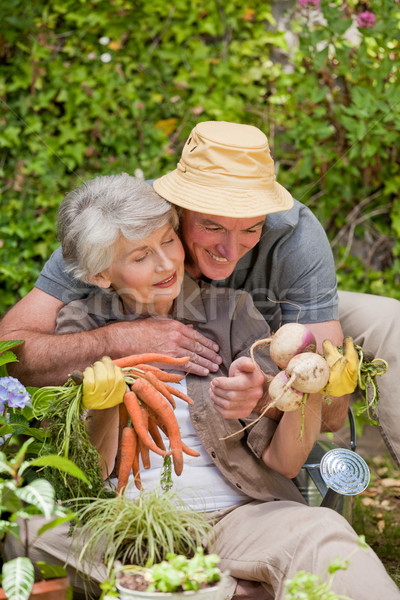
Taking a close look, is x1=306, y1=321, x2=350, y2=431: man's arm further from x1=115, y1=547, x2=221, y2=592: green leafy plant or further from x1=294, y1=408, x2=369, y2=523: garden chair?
x1=115, y1=547, x2=221, y2=592: green leafy plant

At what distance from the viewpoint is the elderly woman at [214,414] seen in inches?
76.2

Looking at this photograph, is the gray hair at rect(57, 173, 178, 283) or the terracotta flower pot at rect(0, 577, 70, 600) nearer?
the terracotta flower pot at rect(0, 577, 70, 600)

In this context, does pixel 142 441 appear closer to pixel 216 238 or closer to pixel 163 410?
pixel 163 410

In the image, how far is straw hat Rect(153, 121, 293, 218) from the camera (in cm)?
236

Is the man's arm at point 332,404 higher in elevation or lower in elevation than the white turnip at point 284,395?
lower

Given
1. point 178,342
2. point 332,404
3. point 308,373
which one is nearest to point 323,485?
point 332,404

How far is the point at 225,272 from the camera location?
2.58 m

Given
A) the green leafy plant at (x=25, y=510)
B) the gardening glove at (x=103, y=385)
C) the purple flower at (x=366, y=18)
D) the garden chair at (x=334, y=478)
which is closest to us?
the green leafy plant at (x=25, y=510)

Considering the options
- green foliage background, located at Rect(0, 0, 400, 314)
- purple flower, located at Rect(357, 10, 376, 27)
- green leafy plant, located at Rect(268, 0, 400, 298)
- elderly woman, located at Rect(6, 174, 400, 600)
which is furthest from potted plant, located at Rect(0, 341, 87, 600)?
purple flower, located at Rect(357, 10, 376, 27)

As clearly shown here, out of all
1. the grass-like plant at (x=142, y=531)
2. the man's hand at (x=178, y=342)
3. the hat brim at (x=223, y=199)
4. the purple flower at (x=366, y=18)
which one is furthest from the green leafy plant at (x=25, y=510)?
the purple flower at (x=366, y=18)

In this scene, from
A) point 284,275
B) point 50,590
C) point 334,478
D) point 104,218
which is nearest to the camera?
point 50,590

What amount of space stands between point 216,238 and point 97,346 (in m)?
0.57

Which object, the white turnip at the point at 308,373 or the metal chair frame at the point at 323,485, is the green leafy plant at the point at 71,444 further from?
the metal chair frame at the point at 323,485

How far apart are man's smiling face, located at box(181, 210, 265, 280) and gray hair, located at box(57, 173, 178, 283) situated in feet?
0.28
